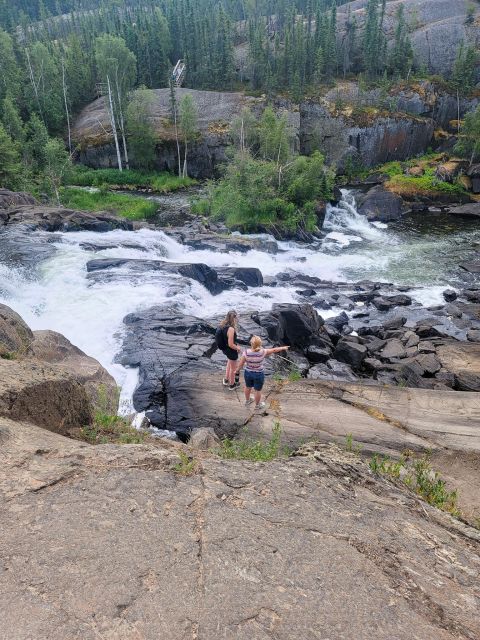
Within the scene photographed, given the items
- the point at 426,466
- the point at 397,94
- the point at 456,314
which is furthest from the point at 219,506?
the point at 397,94

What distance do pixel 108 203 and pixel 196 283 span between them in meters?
24.6

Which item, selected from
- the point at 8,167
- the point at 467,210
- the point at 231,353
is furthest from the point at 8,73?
the point at 231,353

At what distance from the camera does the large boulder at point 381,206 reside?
4316cm

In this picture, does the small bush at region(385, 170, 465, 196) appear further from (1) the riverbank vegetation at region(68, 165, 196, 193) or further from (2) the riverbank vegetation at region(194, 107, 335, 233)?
(1) the riverbank vegetation at region(68, 165, 196, 193)

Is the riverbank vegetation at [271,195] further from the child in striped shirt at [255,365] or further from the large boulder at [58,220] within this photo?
the child in striped shirt at [255,365]

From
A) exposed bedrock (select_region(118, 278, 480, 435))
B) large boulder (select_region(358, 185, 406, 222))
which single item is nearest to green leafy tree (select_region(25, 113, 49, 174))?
large boulder (select_region(358, 185, 406, 222))

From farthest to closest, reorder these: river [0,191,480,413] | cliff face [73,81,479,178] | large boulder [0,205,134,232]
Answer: cliff face [73,81,479,178], large boulder [0,205,134,232], river [0,191,480,413]

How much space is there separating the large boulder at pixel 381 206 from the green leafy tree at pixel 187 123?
23729mm

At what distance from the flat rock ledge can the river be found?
26.4 feet

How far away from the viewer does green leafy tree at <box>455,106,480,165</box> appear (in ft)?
163

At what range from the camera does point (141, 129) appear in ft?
178

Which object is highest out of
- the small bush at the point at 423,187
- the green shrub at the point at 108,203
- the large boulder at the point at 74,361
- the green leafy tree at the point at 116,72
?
the green leafy tree at the point at 116,72

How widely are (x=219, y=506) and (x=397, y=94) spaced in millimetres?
75393

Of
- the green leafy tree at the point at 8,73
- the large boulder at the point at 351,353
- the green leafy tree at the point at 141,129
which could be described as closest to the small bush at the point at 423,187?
the green leafy tree at the point at 141,129
